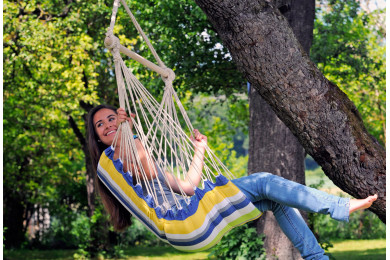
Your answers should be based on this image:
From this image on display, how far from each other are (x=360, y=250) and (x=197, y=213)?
19.9 feet

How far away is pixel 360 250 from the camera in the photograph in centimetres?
738

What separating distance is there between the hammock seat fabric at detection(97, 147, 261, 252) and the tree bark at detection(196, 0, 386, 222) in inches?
13.5

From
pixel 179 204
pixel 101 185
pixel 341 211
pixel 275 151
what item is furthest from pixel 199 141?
pixel 275 151

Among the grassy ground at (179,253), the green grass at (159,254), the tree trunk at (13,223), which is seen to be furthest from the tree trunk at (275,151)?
the tree trunk at (13,223)

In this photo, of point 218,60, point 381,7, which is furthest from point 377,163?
point 381,7

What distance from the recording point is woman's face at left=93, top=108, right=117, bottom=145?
7.81 ft

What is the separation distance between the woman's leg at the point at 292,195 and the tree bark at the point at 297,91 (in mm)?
154

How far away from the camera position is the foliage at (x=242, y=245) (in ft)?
13.8

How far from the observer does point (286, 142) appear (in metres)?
4.09

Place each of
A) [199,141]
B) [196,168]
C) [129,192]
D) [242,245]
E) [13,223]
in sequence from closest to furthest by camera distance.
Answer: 1. [129,192]
2. [196,168]
3. [199,141]
4. [242,245]
5. [13,223]

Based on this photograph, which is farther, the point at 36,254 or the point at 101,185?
the point at 36,254

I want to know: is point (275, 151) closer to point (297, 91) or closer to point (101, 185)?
point (101, 185)

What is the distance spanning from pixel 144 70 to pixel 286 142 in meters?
1.59

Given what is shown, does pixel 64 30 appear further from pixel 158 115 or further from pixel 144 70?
pixel 158 115
